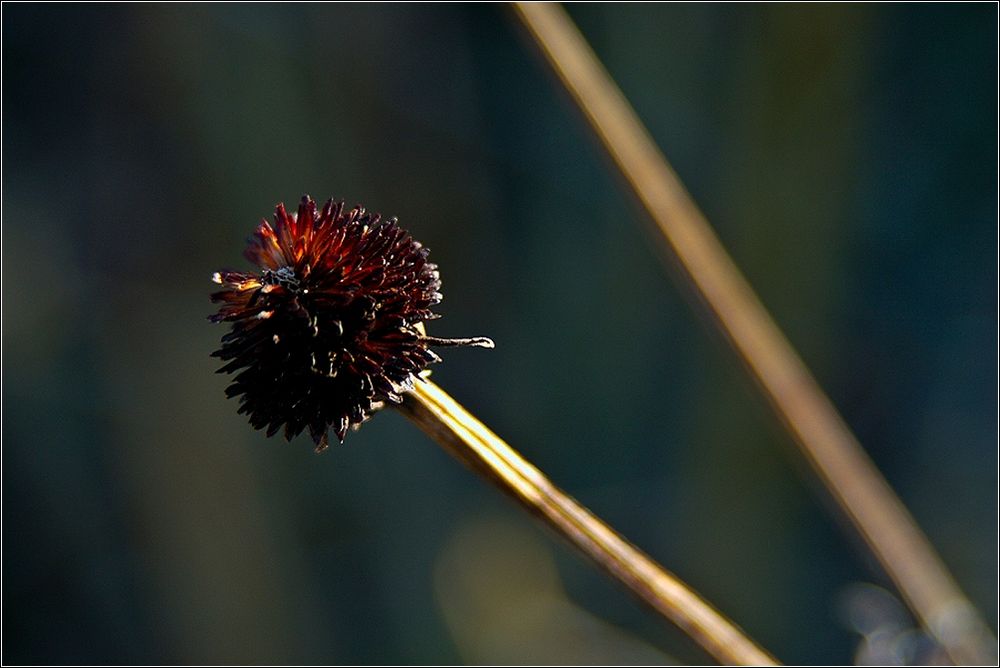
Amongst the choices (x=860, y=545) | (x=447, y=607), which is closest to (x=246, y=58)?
(x=447, y=607)

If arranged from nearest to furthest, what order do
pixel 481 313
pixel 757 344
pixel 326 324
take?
1. pixel 326 324
2. pixel 757 344
3. pixel 481 313

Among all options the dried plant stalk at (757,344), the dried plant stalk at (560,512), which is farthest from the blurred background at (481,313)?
the dried plant stalk at (560,512)

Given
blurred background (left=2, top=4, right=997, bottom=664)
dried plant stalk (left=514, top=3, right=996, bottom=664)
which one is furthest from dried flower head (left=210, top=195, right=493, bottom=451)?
blurred background (left=2, top=4, right=997, bottom=664)

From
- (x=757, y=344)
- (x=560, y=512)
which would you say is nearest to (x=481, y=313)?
(x=757, y=344)

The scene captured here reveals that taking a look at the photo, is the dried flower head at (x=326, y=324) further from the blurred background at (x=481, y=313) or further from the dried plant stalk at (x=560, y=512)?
the blurred background at (x=481, y=313)

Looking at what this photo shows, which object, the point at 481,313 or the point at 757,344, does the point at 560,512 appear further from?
the point at 481,313

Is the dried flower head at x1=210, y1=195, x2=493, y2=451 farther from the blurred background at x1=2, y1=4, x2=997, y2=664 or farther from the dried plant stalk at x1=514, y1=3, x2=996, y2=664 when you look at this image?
the blurred background at x1=2, y1=4, x2=997, y2=664
